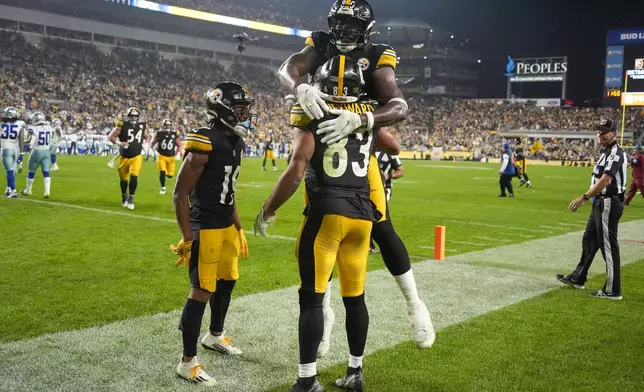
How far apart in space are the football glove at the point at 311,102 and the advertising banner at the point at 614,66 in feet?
196

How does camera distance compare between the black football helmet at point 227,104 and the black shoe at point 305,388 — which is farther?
the black football helmet at point 227,104

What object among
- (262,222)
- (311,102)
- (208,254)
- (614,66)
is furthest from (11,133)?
(614,66)

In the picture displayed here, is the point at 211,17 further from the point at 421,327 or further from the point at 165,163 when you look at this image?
the point at 421,327

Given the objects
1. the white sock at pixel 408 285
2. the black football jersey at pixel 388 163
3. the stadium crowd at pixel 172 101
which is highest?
the stadium crowd at pixel 172 101

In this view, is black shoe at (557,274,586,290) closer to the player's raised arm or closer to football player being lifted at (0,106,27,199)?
the player's raised arm

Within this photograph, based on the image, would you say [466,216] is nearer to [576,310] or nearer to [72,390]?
[576,310]

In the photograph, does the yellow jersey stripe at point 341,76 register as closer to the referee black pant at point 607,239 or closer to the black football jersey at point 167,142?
the referee black pant at point 607,239

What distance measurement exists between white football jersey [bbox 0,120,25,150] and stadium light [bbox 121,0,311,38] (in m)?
42.3

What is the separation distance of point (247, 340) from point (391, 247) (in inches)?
64.3

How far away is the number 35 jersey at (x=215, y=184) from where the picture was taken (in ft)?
14.8

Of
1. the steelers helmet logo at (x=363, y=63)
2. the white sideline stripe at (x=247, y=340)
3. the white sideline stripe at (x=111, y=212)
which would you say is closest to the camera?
the steelers helmet logo at (x=363, y=63)

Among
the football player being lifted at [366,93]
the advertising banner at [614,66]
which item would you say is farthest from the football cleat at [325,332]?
the advertising banner at [614,66]

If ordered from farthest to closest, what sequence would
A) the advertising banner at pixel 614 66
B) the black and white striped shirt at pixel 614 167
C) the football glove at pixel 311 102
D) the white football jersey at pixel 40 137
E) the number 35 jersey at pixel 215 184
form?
1. the advertising banner at pixel 614 66
2. the white football jersey at pixel 40 137
3. the black and white striped shirt at pixel 614 167
4. the number 35 jersey at pixel 215 184
5. the football glove at pixel 311 102

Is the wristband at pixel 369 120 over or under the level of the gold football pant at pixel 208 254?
over
